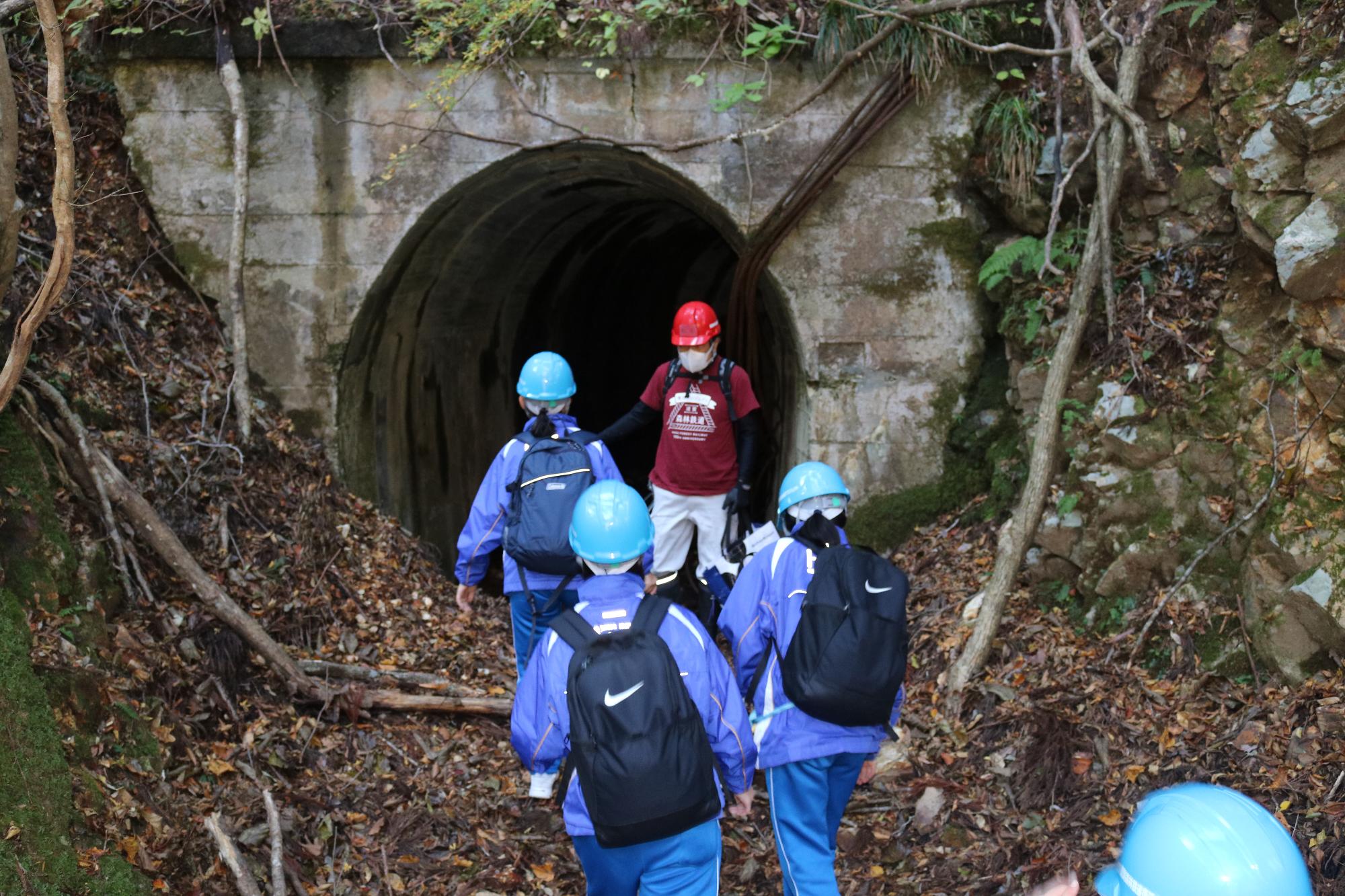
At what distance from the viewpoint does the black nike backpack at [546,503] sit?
183 inches

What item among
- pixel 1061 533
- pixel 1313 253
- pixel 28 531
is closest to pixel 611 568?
pixel 28 531

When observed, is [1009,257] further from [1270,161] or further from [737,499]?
[737,499]

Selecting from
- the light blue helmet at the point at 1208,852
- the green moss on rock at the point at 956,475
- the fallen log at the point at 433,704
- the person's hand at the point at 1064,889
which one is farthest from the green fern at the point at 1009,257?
the light blue helmet at the point at 1208,852

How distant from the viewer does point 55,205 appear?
12.2 feet

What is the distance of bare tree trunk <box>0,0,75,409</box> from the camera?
365 centimetres

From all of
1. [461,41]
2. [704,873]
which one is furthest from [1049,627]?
[461,41]


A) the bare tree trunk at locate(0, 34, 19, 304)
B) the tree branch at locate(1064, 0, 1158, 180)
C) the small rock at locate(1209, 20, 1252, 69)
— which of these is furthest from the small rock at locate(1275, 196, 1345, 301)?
the bare tree trunk at locate(0, 34, 19, 304)

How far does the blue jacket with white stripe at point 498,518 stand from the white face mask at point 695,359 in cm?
112

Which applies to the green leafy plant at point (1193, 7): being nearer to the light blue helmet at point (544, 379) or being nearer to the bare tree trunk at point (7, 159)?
the light blue helmet at point (544, 379)

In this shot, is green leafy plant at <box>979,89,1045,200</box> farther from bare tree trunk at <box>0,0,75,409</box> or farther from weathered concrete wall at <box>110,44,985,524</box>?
bare tree trunk at <box>0,0,75,409</box>

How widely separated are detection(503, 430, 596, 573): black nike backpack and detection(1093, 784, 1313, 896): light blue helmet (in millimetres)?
3121

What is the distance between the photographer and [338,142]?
6699 mm

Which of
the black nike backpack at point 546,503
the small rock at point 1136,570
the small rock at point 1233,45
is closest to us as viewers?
the black nike backpack at point 546,503

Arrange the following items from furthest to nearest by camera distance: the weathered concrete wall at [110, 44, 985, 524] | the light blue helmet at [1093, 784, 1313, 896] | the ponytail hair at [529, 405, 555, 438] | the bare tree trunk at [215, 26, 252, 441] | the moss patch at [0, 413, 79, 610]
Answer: the weathered concrete wall at [110, 44, 985, 524] < the bare tree trunk at [215, 26, 252, 441] < the ponytail hair at [529, 405, 555, 438] < the moss patch at [0, 413, 79, 610] < the light blue helmet at [1093, 784, 1313, 896]
